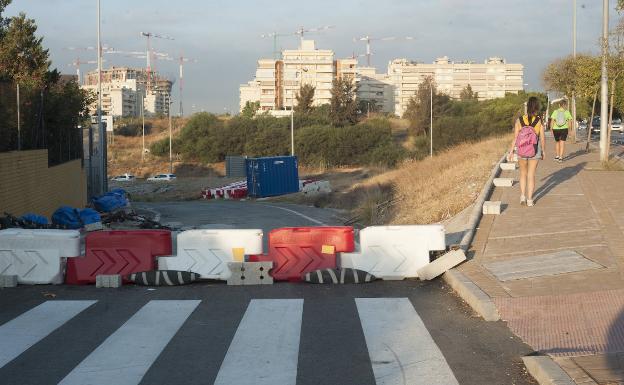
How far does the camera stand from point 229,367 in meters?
6.04

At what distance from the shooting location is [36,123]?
2008cm

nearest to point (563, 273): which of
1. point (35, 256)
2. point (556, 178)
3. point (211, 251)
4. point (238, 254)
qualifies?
point (238, 254)

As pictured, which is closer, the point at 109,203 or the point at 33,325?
the point at 33,325

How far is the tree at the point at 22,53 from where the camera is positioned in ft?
93.7

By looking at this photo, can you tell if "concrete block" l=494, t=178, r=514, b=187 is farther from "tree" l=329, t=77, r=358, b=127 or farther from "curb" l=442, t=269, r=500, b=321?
"tree" l=329, t=77, r=358, b=127

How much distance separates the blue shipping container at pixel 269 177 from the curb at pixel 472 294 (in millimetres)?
40248

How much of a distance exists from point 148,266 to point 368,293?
2843 mm

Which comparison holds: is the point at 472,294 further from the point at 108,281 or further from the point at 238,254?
the point at 108,281

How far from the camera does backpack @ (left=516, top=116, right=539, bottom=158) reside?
43.9 feet

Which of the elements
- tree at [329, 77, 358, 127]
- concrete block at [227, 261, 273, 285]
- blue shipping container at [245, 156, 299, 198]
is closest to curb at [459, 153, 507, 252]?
concrete block at [227, 261, 273, 285]

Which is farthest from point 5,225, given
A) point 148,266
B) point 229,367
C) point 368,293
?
point 229,367

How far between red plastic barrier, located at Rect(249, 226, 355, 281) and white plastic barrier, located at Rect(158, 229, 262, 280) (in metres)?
0.20

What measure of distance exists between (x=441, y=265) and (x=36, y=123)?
14.1 meters

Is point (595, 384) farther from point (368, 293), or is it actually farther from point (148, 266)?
point (148, 266)
